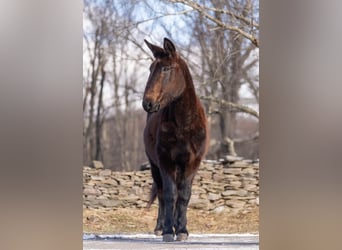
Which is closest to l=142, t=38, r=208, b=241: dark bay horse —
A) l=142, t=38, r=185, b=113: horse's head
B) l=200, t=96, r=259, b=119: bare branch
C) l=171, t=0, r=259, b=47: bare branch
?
l=142, t=38, r=185, b=113: horse's head

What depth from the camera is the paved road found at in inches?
200

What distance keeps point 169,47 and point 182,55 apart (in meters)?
0.13

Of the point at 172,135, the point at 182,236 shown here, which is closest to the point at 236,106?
the point at 172,135

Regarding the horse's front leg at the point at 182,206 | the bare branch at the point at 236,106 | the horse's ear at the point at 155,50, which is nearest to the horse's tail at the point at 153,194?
the horse's front leg at the point at 182,206

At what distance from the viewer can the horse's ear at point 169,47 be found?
511cm

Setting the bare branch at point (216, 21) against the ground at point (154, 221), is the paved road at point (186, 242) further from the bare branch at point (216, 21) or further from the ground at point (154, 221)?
the bare branch at point (216, 21)

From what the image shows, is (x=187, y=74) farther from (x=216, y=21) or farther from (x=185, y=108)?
(x=216, y=21)

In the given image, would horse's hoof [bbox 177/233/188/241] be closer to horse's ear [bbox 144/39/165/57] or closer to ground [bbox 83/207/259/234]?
ground [bbox 83/207/259/234]

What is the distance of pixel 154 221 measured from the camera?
16.8ft

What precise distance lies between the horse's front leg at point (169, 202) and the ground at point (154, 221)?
10 centimetres
